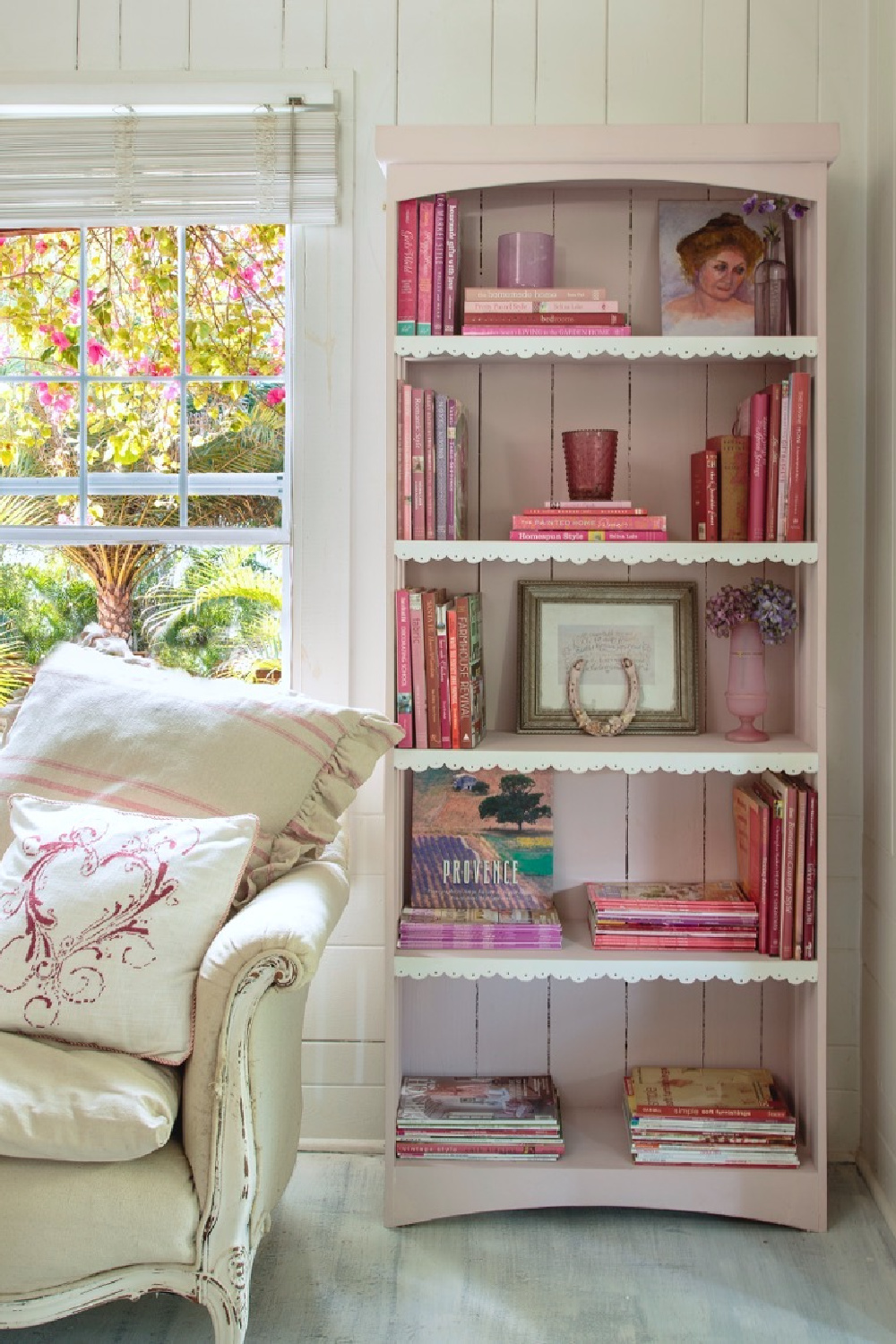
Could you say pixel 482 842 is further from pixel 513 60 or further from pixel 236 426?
pixel 513 60

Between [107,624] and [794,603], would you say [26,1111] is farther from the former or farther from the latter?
[794,603]

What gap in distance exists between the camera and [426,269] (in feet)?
7.70

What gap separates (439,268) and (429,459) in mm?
355

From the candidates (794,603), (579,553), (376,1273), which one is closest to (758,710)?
(794,603)

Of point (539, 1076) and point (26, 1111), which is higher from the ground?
point (26, 1111)

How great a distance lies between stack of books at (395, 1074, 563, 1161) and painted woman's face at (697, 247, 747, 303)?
1.62 metres

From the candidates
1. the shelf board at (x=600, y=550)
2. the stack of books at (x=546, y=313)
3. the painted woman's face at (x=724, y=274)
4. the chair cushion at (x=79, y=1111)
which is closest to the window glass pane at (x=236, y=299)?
the stack of books at (x=546, y=313)

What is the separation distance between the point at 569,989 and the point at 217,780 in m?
0.96

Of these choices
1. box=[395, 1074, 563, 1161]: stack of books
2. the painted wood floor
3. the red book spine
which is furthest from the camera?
box=[395, 1074, 563, 1161]: stack of books

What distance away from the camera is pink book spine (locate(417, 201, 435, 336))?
7.68 feet

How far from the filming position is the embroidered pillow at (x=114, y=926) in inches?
72.1

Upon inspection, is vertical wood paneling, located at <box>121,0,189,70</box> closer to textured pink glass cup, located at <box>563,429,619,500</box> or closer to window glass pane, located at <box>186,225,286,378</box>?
window glass pane, located at <box>186,225,286,378</box>

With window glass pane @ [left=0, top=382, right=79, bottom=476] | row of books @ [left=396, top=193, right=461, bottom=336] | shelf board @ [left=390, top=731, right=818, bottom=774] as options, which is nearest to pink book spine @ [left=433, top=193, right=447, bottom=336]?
row of books @ [left=396, top=193, right=461, bottom=336]

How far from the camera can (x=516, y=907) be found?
252 centimetres
